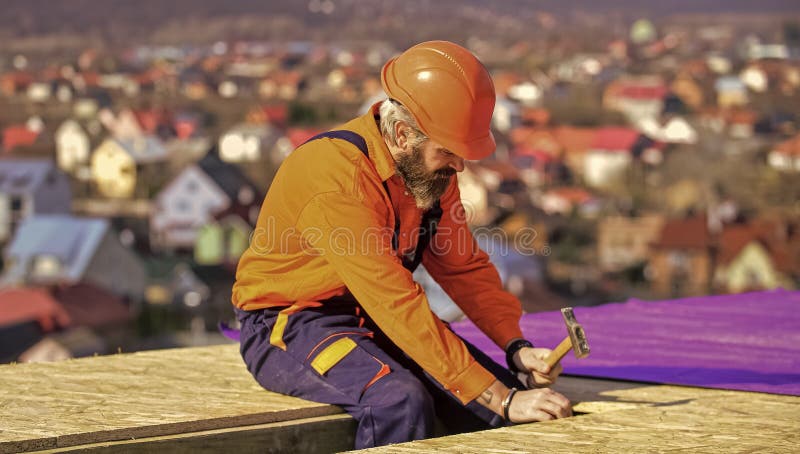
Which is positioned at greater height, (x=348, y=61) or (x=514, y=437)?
(x=348, y=61)

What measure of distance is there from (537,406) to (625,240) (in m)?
54.9

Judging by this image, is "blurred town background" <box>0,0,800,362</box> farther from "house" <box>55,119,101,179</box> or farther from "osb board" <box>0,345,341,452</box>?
"osb board" <box>0,345,341,452</box>

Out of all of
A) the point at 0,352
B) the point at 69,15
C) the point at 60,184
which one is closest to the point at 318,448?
the point at 0,352

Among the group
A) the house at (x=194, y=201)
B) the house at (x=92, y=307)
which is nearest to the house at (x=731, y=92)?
the house at (x=194, y=201)

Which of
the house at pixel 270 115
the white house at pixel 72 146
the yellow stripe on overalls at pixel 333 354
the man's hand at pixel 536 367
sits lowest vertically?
the yellow stripe on overalls at pixel 333 354

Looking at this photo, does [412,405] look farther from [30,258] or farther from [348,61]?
[348,61]

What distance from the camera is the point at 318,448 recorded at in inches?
148

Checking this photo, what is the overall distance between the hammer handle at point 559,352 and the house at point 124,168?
6724cm

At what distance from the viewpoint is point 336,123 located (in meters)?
83.1

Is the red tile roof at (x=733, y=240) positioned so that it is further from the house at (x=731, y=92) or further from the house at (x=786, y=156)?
the house at (x=731, y=92)

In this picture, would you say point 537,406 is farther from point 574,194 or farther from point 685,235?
point 574,194

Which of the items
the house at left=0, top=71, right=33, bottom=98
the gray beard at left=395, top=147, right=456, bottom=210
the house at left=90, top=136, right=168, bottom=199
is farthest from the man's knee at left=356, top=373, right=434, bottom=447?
the house at left=0, top=71, right=33, bottom=98

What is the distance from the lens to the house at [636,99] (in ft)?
333

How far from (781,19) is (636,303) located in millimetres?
136314
